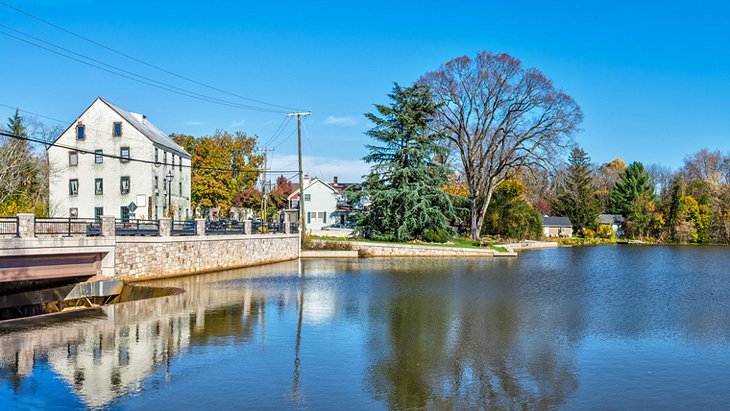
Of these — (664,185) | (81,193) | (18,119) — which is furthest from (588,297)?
(664,185)

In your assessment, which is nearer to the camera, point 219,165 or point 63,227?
point 63,227

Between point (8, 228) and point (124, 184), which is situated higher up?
point (124, 184)

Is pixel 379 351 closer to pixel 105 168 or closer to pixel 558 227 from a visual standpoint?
pixel 105 168

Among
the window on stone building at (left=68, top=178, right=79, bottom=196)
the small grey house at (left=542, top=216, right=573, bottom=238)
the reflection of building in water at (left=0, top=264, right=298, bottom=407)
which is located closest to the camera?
the reflection of building in water at (left=0, top=264, right=298, bottom=407)

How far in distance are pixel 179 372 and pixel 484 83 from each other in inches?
1865

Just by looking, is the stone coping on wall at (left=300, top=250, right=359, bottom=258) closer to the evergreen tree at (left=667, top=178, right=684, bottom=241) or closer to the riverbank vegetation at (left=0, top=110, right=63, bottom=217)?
the riverbank vegetation at (left=0, top=110, right=63, bottom=217)

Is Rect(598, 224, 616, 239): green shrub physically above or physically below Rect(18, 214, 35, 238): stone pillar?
below

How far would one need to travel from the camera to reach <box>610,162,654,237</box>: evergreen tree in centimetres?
8931

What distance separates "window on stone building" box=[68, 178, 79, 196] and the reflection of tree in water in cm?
3958

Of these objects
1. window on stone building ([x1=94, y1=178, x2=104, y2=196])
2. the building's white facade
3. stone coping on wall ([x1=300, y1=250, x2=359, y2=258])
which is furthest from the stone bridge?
the building's white facade

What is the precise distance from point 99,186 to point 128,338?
38437 mm

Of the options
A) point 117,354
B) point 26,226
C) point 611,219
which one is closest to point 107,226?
point 26,226

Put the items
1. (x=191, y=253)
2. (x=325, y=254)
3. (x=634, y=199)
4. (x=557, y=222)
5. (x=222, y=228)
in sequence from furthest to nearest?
(x=634, y=199)
(x=557, y=222)
(x=325, y=254)
(x=222, y=228)
(x=191, y=253)

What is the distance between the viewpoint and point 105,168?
50.3 meters
